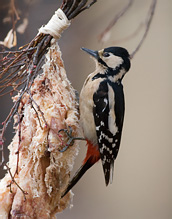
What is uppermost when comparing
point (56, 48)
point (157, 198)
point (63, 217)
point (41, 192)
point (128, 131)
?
point (56, 48)

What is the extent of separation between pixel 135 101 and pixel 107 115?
3.00 ft

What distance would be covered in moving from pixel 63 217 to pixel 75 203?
0.17 metres

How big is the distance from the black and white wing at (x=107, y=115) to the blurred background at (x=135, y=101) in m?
0.74

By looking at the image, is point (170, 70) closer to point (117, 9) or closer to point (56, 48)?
point (117, 9)

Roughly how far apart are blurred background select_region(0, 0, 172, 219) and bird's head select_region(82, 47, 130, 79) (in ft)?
2.34

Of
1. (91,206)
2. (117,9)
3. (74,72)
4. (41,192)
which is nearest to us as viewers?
(41,192)

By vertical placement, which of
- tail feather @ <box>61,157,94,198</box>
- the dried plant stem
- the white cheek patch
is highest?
the white cheek patch

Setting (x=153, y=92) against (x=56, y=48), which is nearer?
(x=56, y=48)

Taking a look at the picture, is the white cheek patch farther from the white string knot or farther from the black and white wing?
the white string knot

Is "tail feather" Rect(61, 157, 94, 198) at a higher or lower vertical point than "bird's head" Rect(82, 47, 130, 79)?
lower

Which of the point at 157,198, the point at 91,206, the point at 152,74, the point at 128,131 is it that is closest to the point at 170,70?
the point at 152,74

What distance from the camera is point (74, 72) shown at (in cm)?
219

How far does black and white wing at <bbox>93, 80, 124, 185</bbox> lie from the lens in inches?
51.1

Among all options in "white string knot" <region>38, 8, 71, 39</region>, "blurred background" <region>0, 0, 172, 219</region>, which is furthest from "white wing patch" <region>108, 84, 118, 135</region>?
"blurred background" <region>0, 0, 172, 219</region>
